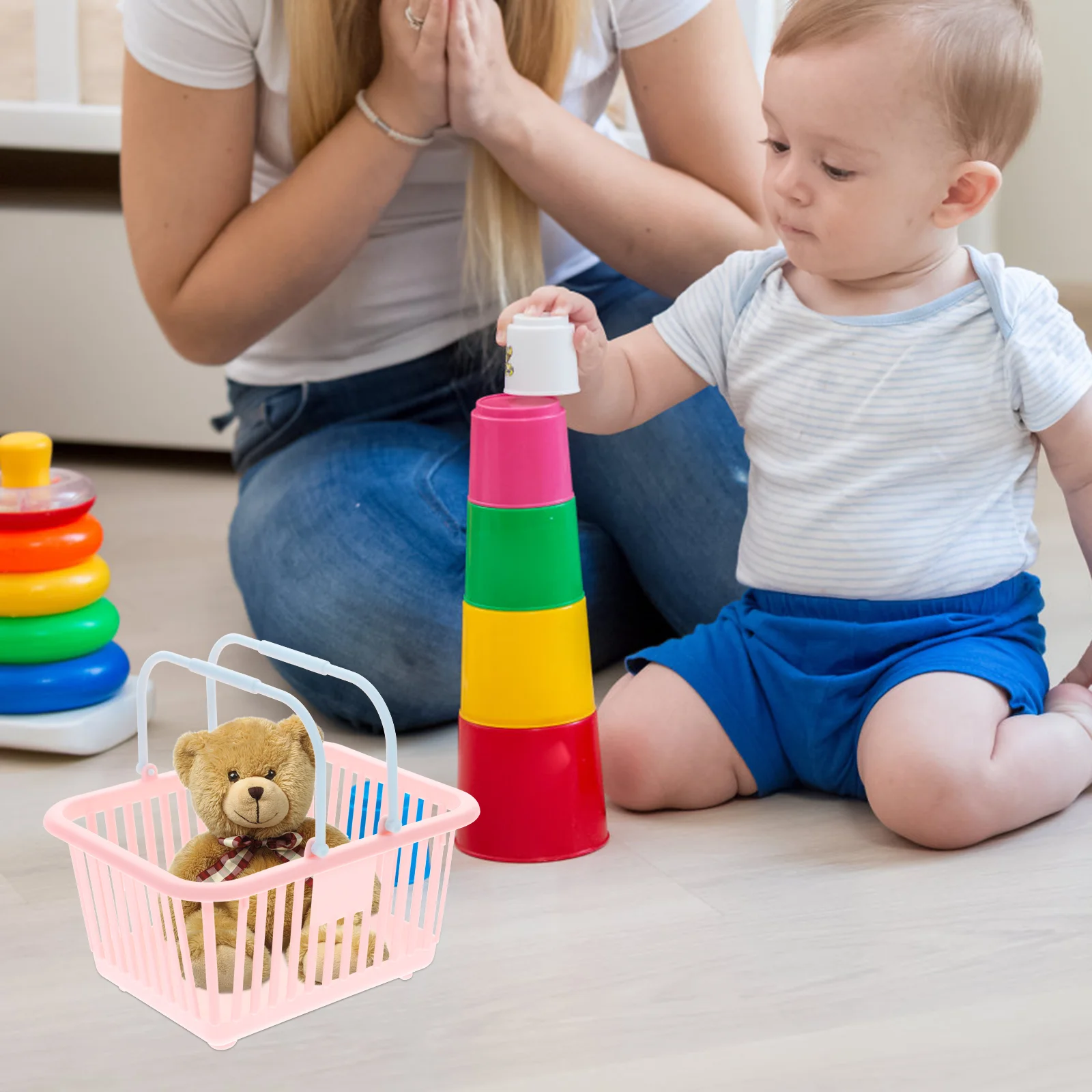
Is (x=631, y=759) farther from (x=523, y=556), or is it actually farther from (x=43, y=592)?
(x=43, y=592)

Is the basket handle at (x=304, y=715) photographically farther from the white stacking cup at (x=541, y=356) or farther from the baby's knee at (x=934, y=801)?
the baby's knee at (x=934, y=801)

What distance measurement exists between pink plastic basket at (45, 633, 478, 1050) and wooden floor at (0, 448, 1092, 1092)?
0.02 metres

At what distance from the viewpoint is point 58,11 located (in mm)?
1689

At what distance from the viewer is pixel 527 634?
841 mm

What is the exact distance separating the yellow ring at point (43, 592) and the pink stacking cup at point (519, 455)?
350mm

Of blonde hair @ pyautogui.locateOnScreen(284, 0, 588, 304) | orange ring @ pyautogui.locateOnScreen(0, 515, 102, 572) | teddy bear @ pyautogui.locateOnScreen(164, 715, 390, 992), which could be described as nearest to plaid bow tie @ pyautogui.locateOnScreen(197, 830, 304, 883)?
teddy bear @ pyautogui.locateOnScreen(164, 715, 390, 992)

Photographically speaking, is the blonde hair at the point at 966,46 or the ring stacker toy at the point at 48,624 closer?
the blonde hair at the point at 966,46

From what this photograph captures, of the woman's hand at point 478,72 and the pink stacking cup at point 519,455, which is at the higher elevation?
the woman's hand at point 478,72

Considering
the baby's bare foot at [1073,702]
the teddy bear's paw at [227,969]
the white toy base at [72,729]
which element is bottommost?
the white toy base at [72,729]

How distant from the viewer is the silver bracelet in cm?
103

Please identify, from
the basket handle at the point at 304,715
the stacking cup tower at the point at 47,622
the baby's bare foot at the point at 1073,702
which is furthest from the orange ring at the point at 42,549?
the baby's bare foot at the point at 1073,702

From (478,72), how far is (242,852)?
22.4 inches

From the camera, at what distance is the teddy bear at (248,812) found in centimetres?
69

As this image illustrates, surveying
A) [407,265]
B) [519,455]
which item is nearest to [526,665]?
[519,455]
